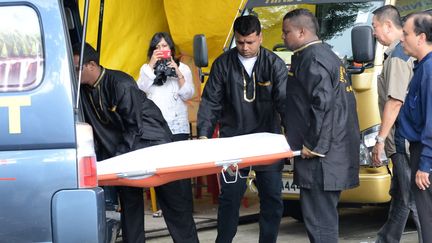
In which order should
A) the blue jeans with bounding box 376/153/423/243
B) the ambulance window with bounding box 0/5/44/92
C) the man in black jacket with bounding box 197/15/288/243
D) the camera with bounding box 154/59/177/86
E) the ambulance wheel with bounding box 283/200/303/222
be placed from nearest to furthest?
the ambulance window with bounding box 0/5/44/92 → the blue jeans with bounding box 376/153/423/243 → the man in black jacket with bounding box 197/15/288/243 → the camera with bounding box 154/59/177/86 → the ambulance wheel with bounding box 283/200/303/222

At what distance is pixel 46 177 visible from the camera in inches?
181

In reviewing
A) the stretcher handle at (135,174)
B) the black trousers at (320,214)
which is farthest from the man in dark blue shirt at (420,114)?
the stretcher handle at (135,174)

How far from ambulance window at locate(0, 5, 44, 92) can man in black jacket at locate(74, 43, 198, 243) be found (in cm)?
142

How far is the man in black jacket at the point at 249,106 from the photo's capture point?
22.7 feet

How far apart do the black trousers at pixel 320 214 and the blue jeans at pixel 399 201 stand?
1.02m

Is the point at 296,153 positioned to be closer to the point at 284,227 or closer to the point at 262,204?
the point at 262,204

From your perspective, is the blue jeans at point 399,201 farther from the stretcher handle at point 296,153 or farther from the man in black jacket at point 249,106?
the stretcher handle at point 296,153

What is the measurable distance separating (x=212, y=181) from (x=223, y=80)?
3041 mm

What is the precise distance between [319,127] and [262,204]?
141cm

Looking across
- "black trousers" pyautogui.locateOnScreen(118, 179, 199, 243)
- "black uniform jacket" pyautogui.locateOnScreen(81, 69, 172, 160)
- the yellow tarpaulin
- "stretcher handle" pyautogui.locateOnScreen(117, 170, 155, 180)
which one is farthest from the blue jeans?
the yellow tarpaulin

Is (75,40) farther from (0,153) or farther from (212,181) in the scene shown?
(212,181)

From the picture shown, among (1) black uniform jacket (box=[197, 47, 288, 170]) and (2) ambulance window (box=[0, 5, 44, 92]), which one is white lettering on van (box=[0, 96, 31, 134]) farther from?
(1) black uniform jacket (box=[197, 47, 288, 170])

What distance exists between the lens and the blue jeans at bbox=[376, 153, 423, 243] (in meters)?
6.79

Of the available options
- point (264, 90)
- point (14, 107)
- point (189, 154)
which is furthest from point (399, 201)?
point (14, 107)
